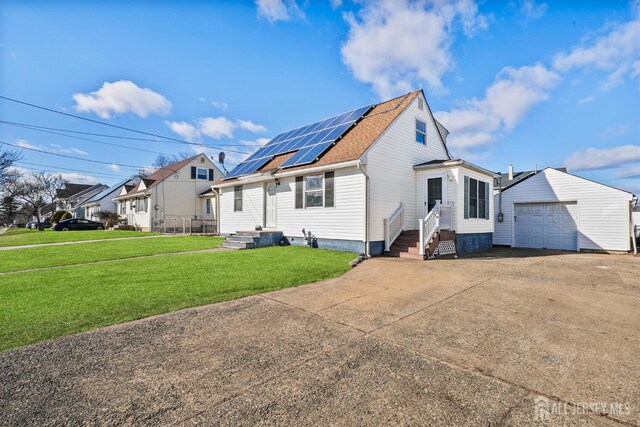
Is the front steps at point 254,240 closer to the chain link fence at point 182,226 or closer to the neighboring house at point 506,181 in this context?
the chain link fence at point 182,226

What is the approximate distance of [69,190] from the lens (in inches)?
2392

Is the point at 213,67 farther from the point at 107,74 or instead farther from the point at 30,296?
the point at 30,296

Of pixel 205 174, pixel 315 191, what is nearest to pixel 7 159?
pixel 205 174

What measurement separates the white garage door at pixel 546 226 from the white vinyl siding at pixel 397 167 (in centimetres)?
674

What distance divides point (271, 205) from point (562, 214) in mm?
14768

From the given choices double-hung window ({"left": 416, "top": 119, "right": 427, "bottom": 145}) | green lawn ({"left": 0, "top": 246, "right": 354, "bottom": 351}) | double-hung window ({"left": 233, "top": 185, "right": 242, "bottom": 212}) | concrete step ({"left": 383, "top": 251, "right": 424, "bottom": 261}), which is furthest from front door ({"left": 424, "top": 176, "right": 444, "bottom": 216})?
double-hung window ({"left": 233, "top": 185, "right": 242, "bottom": 212})

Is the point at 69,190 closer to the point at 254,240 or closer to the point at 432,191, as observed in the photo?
the point at 254,240

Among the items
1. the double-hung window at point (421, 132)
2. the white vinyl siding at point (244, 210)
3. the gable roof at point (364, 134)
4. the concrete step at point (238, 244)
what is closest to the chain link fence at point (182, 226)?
the white vinyl siding at point (244, 210)

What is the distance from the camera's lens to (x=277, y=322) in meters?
4.18

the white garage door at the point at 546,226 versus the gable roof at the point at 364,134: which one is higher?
the gable roof at the point at 364,134

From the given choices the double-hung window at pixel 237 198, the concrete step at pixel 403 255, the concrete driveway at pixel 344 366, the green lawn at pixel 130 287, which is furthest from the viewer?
the double-hung window at pixel 237 198

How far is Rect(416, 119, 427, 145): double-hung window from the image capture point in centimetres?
1329

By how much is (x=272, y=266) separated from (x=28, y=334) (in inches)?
203

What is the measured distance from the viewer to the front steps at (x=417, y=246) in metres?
10.3
